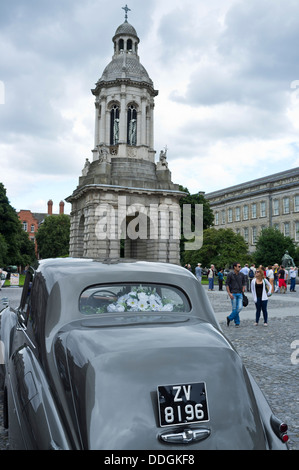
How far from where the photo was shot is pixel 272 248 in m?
62.2

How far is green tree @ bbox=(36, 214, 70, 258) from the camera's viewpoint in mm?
82375

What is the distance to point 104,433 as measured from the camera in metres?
2.17

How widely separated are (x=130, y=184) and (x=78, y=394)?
31717mm

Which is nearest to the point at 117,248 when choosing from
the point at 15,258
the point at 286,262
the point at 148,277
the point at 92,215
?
the point at 92,215

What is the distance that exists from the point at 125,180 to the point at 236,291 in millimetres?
23323

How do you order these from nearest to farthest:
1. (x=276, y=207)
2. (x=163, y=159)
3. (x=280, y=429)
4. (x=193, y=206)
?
1. (x=280, y=429)
2. (x=163, y=159)
3. (x=193, y=206)
4. (x=276, y=207)

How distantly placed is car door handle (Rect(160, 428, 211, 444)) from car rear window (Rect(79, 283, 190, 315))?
3.76 ft

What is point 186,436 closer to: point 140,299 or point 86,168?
point 140,299

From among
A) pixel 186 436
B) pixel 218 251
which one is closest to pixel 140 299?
pixel 186 436

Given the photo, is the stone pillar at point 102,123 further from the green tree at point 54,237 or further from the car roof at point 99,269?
the green tree at point 54,237

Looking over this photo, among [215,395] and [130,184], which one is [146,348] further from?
[130,184]

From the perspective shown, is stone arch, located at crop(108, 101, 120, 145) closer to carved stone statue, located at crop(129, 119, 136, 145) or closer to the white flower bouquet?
carved stone statue, located at crop(129, 119, 136, 145)

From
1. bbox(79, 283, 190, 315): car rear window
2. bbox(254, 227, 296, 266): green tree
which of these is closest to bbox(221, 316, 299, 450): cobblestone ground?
bbox(79, 283, 190, 315): car rear window

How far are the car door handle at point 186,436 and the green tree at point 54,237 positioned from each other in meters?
81.0
